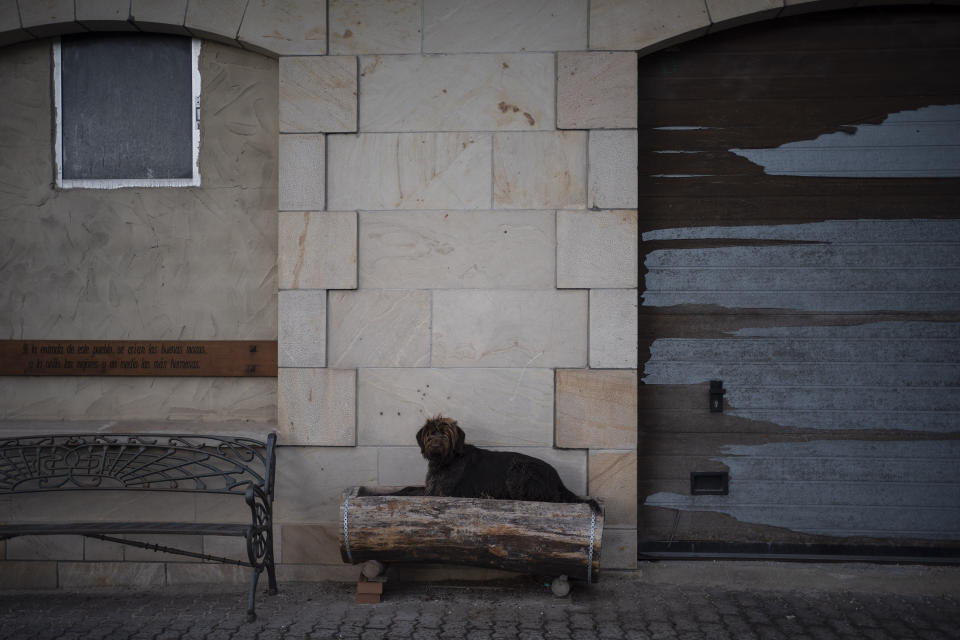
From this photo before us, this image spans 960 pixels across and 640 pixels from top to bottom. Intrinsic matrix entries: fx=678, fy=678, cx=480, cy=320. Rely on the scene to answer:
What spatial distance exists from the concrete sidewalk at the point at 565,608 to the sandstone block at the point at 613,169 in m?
2.34

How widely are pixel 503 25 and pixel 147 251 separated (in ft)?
9.12

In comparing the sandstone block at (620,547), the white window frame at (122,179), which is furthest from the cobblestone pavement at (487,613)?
the white window frame at (122,179)

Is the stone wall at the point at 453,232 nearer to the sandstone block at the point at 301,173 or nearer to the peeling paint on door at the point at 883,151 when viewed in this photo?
the sandstone block at the point at 301,173

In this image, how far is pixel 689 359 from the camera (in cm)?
448

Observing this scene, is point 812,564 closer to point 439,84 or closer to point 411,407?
point 411,407

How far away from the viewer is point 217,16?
4.31m

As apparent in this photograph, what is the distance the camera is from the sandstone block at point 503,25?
423cm

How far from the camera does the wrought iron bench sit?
3814 mm

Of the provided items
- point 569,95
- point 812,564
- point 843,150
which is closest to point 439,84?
point 569,95

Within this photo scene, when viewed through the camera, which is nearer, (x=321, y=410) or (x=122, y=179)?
(x=321, y=410)

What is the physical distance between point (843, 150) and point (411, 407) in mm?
3278

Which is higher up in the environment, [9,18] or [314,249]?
[9,18]

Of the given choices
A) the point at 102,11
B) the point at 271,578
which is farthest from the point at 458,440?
the point at 102,11

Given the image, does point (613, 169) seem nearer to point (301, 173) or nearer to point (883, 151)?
point (883, 151)
